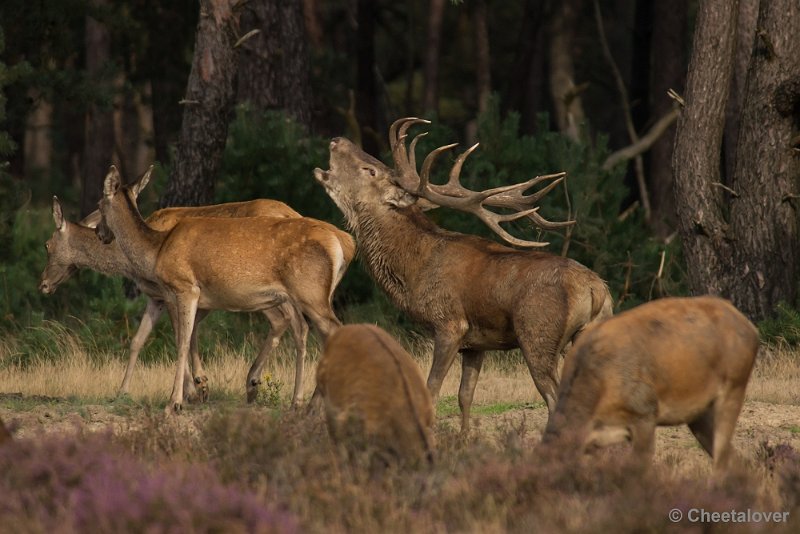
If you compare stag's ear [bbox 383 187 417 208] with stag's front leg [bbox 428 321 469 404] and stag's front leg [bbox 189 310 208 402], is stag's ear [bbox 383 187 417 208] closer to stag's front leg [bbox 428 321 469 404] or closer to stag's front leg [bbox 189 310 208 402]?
stag's front leg [bbox 428 321 469 404]

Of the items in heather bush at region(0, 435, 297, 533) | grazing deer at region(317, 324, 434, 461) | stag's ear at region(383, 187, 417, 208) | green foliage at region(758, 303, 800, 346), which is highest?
stag's ear at region(383, 187, 417, 208)

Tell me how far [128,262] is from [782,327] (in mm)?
6649

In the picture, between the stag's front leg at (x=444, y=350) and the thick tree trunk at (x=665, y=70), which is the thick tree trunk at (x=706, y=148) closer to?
the stag's front leg at (x=444, y=350)

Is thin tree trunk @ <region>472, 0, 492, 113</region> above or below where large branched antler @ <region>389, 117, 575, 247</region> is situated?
below

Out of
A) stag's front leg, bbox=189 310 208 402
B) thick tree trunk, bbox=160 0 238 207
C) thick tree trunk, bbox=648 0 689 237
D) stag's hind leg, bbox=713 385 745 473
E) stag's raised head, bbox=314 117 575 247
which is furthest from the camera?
thick tree trunk, bbox=648 0 689 237

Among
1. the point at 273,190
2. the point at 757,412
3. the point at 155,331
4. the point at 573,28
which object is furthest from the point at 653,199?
the point at 757,412

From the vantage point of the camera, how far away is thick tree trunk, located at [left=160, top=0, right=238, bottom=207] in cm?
1670

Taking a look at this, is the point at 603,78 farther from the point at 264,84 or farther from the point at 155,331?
the point at 155,331

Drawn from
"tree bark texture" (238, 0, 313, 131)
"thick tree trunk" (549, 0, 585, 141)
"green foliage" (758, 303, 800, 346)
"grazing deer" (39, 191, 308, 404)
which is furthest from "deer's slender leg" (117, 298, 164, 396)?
"thick tree trunk" (549, 0, 585, 141)

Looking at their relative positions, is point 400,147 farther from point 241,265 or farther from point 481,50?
point 481,50

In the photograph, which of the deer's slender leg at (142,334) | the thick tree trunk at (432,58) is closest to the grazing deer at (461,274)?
the deer's slender leg at (142,334)

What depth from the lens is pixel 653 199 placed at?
25.5 metres

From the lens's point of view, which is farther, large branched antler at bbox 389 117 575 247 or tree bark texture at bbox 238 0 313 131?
tree bark texture at bbox 238 0 313 131

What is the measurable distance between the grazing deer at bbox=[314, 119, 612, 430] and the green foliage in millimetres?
3851
